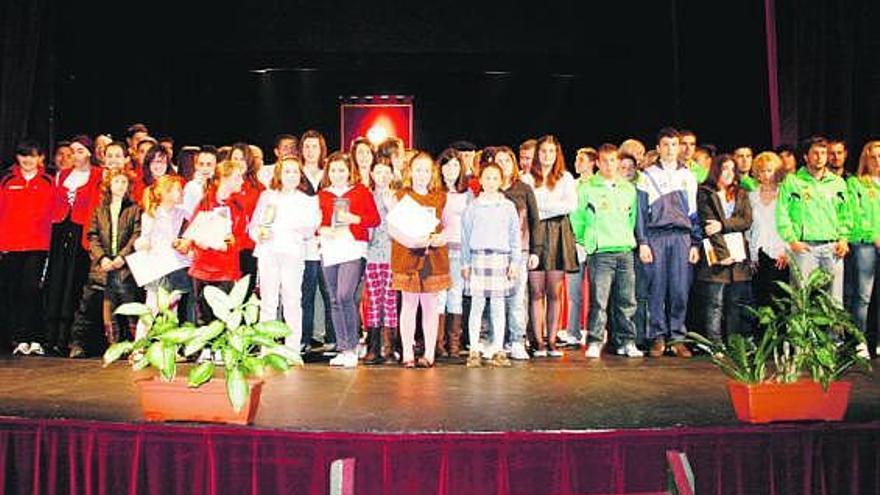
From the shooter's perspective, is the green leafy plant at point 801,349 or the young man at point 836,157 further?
the young man at point 836,157

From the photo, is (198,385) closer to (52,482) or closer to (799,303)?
(52,482)

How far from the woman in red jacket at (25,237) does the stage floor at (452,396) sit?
0.50m

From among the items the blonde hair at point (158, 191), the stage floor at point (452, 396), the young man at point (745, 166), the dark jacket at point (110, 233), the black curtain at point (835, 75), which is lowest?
the stage floor at point (452, 396)

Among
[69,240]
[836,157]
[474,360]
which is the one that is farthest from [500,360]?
[69,240]

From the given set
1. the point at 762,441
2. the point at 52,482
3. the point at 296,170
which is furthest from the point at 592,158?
the point at 52,482

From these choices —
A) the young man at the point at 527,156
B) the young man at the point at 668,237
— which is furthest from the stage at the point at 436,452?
the young man at the point at 527,156

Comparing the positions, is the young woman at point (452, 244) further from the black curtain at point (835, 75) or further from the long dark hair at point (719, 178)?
the black curtain at point (835, 75)

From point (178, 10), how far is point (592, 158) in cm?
417

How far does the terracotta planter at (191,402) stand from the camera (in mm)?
3361

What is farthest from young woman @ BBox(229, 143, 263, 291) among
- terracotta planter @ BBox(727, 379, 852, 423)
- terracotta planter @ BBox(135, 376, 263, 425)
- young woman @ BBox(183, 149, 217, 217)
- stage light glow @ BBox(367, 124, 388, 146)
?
stage light glow @ BBox(367, 124, 388, 146)

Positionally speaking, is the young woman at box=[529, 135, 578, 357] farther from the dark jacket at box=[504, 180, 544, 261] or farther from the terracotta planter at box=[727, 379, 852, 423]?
the terracotta planter at box=[727, 379, 852, 423]

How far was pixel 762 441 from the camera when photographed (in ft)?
11.1

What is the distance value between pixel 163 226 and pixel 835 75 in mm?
4921

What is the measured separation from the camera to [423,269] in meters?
4.99
